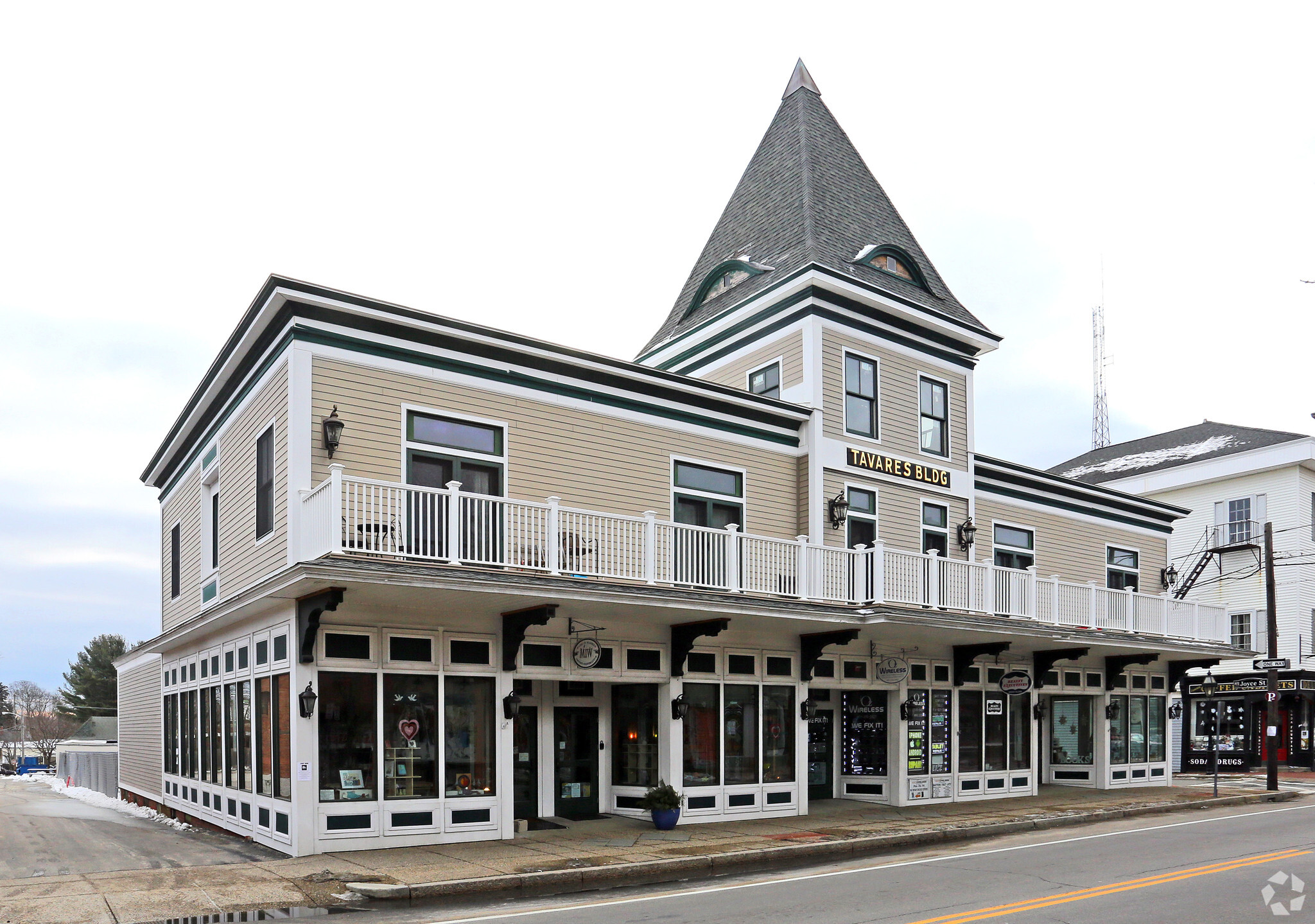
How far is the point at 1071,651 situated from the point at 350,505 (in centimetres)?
1647

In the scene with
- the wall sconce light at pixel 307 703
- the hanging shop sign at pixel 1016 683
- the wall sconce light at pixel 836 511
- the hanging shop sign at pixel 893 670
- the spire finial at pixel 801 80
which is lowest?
the hanging shop sign at pixel 1016 683

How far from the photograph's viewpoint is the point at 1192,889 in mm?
11305

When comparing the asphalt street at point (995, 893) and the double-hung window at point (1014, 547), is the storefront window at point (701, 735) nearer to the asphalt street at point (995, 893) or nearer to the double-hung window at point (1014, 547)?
the asphalt street at point (995, 893)

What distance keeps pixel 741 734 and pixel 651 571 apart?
407 centimetres

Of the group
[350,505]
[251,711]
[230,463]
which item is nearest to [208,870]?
[251,711]

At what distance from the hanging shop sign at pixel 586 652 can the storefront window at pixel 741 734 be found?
9.83 ft

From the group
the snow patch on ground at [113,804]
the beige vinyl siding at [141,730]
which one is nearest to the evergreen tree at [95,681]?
the snow patch on ground at [113,804]

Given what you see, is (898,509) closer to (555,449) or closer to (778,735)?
(778,735)

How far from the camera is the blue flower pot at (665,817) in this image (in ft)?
54.3

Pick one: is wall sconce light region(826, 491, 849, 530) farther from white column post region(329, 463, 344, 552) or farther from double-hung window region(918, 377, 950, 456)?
white column post region(329, 463, 344, 552)

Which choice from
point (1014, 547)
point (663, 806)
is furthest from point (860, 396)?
point (663, 806)

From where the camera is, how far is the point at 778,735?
62.6 ft

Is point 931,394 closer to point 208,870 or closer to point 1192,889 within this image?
point 1192,889

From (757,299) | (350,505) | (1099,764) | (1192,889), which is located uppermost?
(757,299)
